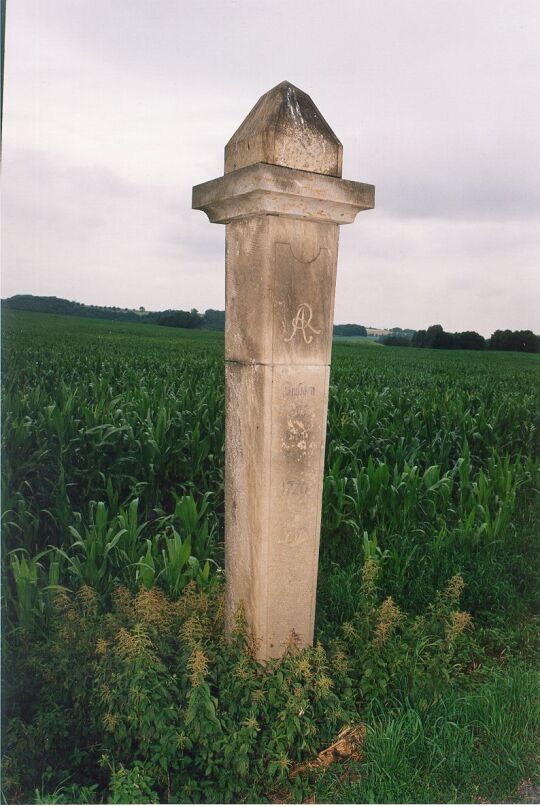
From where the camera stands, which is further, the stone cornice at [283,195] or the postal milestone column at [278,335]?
the postal milestone column at [278,335]

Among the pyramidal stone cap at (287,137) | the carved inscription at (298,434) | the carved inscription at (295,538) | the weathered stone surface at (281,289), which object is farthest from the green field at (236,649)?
the pyramidal stone cap at (287,137)

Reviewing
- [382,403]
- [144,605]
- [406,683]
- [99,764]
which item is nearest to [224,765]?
[99,764]

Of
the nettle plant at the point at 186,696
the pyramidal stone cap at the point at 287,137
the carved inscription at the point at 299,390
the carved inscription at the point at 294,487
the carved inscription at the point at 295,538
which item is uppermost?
the pyramidal stone cap at the point at 287,137

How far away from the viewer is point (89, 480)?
569 cm

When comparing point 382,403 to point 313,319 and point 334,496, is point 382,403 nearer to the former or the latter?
point 334,496

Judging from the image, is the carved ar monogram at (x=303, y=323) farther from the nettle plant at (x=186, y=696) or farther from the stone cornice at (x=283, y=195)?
the nettle plant at (x=186, y=696)

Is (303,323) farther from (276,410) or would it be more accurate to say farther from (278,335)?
(276,410)

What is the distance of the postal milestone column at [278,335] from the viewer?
2.91 metres

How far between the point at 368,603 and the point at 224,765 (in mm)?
1229

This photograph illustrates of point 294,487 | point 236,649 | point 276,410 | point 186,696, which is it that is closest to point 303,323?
point 276,410

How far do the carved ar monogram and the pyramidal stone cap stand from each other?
609mm

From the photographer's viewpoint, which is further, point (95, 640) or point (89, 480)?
point (89, 480)

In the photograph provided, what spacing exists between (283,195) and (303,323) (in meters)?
0.56

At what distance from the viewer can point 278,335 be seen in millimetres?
2975
